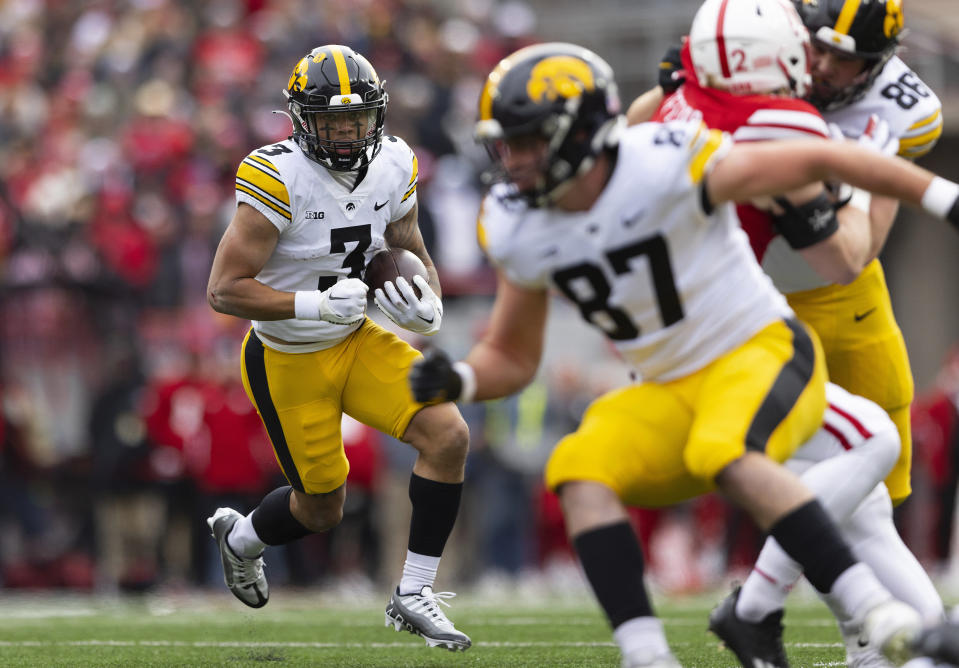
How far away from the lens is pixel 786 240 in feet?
13.0

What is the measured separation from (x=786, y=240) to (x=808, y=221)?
144 millimetres

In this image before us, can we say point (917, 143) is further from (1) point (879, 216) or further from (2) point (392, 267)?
(2) point (392, 267)

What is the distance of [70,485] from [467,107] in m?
4.38

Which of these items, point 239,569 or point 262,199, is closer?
point 262,199

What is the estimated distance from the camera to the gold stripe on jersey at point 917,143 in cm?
464

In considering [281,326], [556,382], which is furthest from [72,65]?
[281,326]

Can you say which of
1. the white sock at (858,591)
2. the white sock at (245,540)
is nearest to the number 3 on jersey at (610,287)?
the white sock at (858,591)

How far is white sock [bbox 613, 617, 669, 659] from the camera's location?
353cm

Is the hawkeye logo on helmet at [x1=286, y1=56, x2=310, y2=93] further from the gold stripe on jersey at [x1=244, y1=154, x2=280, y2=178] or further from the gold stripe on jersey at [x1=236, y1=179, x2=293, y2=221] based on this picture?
the gold stripe on jersey at [x1=236, y1=179, x2=293, y2=221]

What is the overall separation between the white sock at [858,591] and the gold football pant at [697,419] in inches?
13.0

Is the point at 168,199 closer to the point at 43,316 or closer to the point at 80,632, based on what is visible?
the point at 43,316

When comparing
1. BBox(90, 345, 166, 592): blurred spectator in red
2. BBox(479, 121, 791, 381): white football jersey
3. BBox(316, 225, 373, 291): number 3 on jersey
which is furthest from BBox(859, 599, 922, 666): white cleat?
BBox(90, 345, 166, 592): blurred spectator in red

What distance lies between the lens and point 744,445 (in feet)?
11.6

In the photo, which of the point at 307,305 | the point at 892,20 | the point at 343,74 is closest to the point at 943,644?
the point at 892,20
